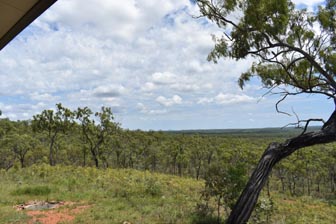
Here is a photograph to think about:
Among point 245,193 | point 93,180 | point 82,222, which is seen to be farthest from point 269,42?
point 93,180

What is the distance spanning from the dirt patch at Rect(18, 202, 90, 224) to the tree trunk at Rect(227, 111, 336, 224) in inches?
120

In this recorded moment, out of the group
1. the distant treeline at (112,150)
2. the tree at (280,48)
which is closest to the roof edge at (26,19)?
the tree at (280,48)

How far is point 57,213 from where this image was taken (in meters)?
5.77

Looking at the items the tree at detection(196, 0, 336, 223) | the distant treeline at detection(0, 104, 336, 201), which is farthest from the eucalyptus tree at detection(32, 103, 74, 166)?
the tree at detection(196, 0, 336, 223)

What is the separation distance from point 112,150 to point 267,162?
79.9 ft

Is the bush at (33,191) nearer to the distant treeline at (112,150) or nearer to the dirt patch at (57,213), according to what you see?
the dirt patch at (57,213)

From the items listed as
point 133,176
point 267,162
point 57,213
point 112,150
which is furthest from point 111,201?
point 112,150

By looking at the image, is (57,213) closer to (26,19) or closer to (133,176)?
(26,19)

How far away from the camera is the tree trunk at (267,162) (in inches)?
173

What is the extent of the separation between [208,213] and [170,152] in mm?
27382

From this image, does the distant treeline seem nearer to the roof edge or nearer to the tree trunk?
the tree trunk

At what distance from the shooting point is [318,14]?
4.64 meters

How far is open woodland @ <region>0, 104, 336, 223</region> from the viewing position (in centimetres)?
541

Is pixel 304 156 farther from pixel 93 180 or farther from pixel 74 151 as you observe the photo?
pixel 93 180
